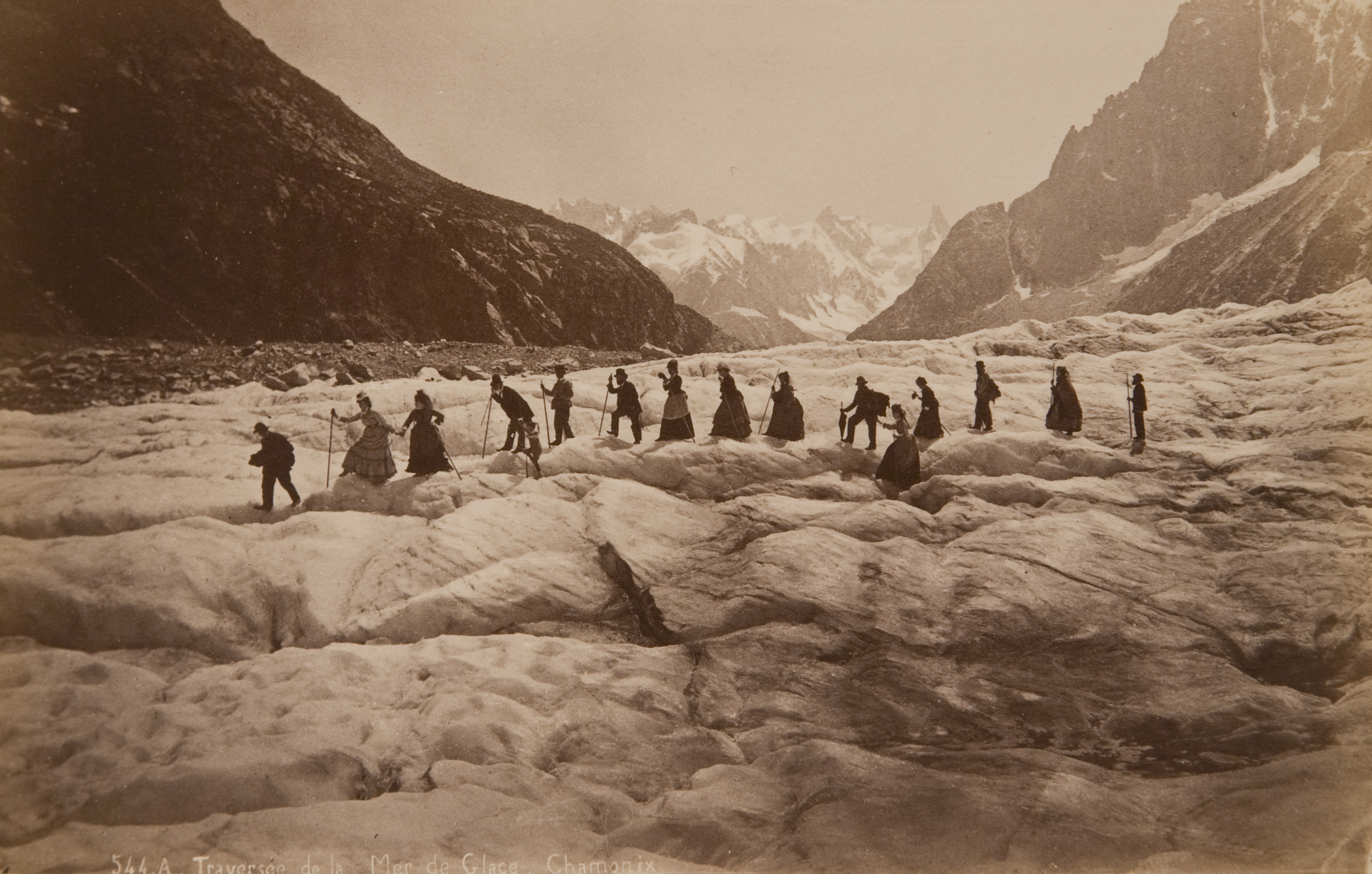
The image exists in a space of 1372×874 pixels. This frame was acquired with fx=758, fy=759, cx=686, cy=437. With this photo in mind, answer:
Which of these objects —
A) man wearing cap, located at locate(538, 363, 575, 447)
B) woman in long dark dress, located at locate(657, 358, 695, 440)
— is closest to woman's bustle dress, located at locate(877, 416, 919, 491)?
woman in long dark dress, located at locate(657, 358, 695, 440)

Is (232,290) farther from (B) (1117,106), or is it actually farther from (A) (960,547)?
(B) (1117,106)

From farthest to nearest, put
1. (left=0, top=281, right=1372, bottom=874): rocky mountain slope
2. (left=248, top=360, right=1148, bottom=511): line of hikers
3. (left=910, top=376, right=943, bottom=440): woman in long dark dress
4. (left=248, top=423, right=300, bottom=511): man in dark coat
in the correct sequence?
1. (left=910, top=376, right=943, bottom=440): woman in long dark dress
2. (left=248, top=360, right=1148, bottom=511): line of hikers
3. (left=248, top=423, right=300, bottom=511): man in dark coat
4. (left=0, top=281, right=1372, bottom=874): rocky mountain slope

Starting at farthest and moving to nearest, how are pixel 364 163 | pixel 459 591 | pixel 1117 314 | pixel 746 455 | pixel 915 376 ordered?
pixel 364 163, pixel 1117 314, pixel 915 376, pixel 746 455, pixel 459 591

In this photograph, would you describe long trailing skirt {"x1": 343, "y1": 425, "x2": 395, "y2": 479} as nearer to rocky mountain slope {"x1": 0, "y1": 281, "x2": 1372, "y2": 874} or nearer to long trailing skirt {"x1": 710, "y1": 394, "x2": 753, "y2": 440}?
Result: rocky mountain slope {"x1": 0, "y1": 281, "x2": 1372, "y2": 874}

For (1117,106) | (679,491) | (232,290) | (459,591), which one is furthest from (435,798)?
(1117,106)

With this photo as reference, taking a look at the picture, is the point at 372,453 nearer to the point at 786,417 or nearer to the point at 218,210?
the point at 786,417

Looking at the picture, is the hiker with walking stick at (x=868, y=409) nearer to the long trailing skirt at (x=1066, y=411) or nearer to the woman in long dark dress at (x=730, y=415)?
the woman in long dark dress at (x=730, y=415)

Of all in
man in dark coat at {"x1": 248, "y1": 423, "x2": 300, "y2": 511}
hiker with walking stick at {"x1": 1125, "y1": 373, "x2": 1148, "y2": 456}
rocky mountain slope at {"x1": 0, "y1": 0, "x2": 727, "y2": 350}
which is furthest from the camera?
rocky mountain slope at {"x1": 0, "y1": 0, "x2": 727, "y2": 350}
